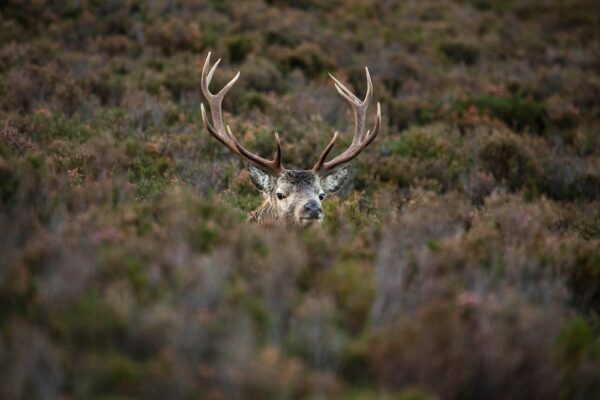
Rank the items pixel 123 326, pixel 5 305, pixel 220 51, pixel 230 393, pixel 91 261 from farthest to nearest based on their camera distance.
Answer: pixel 220 51
pixel 91 261
pixel 5 305
pixel 123 326
pixel 230 393

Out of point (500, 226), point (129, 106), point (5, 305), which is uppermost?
point (5, 305)

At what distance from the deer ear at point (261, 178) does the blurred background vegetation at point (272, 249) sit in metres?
0.41

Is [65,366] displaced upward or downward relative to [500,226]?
upward

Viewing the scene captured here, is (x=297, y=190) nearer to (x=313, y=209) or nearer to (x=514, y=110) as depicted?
(x=313, y=209)

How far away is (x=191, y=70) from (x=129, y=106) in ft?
7.46

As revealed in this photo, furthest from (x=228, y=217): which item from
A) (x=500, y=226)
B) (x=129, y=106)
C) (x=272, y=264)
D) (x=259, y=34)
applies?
(x=259, y=34)

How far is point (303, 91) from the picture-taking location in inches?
477

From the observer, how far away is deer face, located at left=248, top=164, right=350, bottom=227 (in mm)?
5637

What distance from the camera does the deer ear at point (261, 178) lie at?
645cm

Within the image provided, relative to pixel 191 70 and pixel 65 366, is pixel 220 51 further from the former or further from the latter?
pixel 65 366

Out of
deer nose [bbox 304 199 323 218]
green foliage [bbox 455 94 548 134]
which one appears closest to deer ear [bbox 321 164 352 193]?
deer nose [bbox 304 199 323 218]

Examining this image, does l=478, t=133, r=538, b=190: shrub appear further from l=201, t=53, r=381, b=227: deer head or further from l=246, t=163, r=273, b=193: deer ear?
l=246, t=163, r=273, b=193: deer ear

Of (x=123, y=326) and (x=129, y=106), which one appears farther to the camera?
(x=129, y=106)

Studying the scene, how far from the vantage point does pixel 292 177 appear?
6160mm
